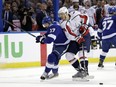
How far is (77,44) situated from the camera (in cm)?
712

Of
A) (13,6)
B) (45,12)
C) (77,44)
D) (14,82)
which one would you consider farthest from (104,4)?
(14,82)

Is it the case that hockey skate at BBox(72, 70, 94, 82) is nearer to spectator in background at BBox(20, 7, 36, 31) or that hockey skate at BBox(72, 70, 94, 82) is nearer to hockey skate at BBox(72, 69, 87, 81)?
hockey skate at BBox(72, 69, 87, 81)

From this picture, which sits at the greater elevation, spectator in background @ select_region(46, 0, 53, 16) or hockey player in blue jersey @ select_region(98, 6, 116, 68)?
spectator in background @ select_region(46, 0, 53, 16)

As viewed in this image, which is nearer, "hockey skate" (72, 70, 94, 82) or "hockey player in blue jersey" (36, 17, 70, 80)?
"hockey player in blue jersey" (36, 17, 70, 80)

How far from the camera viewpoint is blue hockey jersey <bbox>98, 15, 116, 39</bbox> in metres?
8.45

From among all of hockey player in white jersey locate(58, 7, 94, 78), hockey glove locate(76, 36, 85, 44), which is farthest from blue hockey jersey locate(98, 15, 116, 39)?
hockey glove locate(76, 36, 85, 44)

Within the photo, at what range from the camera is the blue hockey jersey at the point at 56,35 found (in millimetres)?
6691

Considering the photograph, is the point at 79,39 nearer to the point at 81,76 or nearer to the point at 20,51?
the point at 81,76

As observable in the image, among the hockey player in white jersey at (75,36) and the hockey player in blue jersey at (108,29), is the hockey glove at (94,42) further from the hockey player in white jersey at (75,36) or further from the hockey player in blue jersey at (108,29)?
the hockey player in white jersey at (75,36)

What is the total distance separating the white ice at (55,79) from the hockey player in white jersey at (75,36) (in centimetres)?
25

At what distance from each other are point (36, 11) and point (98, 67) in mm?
1924

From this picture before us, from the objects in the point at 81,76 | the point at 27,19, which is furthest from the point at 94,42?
the point at 81,76

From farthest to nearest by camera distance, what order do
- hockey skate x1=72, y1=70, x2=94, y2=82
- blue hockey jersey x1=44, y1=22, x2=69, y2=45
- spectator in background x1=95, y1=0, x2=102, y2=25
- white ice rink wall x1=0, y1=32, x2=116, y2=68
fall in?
spectator in background x1=95, y1=0, x2=102, y2=25 → white ice rink wall x1=0, y1=32, x2=116, y2=68 → hockey skate x1=72, y1=70, x2=94, y2=82 → blue hockey jersey x1=44, y1=22, x2=69, y2=45

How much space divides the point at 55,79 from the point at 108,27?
192 centimetres
